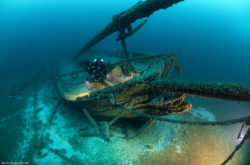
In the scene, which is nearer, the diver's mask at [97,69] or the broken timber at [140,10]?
the broken timber at [140,10]

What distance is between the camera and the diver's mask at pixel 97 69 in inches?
238

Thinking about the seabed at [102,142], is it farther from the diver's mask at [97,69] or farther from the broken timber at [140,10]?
the broken timber at [140,10]

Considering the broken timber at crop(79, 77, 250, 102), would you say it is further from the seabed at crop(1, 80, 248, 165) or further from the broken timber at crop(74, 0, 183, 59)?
the seabed at crop(1, 80, 248, 165)

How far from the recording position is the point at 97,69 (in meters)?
6.17

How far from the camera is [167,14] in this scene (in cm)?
9706

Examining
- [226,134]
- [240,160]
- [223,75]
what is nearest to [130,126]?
[240,160]

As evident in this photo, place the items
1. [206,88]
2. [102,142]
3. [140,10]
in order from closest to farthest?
[206,88]
[140,10]
[102,142]

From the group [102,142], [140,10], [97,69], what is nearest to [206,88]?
[140,10]

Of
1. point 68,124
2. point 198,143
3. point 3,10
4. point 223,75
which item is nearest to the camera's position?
point 68,124

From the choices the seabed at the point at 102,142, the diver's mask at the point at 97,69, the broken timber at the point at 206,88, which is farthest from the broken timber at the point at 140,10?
the seabed at the point at 102,142

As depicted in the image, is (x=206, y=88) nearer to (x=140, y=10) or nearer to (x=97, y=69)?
(x=140, y=10)

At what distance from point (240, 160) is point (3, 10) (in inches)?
4174

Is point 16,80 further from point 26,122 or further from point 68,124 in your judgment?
point 68,124

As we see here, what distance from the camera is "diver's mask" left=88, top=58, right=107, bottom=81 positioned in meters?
6.05
